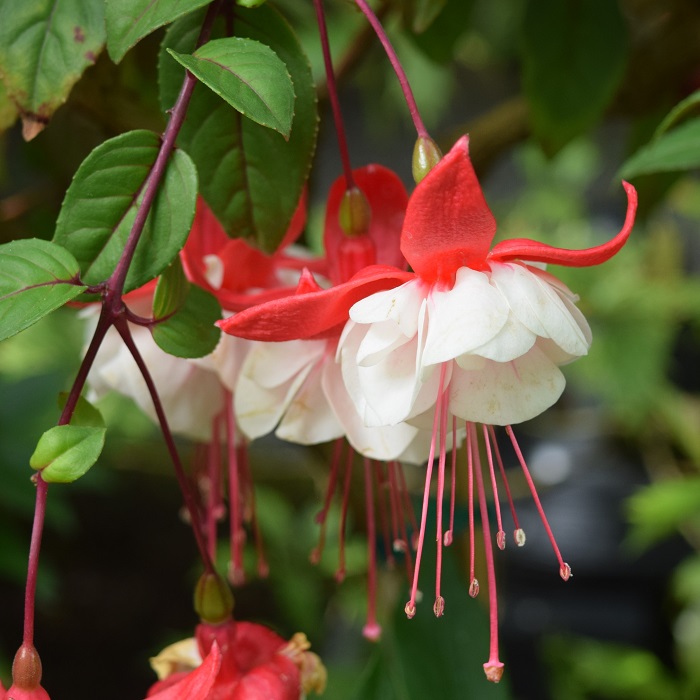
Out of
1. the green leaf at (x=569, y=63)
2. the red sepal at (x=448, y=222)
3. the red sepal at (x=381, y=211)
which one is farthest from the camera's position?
the green leaf at (x=569, y=63)

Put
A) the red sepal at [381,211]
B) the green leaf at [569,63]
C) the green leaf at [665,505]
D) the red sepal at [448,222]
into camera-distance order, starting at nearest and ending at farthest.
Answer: the red sepal at [448,222] < the red sepal at [381,211] < the green leaf at [569,63] < the green leaf at [665,505]

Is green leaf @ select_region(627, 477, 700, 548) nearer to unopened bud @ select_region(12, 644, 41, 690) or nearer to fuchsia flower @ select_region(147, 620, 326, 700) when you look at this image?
fuchsia flower @ select_region(147, 620, 326, 700)

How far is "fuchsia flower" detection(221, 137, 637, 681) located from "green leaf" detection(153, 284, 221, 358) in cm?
4

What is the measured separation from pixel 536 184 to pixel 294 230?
1.96 metres

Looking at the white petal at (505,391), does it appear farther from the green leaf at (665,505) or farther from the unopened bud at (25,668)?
the green leaf at (665,505)

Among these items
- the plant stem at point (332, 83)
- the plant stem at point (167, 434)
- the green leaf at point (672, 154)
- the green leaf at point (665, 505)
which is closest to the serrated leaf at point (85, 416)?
the plant stem at point (167, 434)

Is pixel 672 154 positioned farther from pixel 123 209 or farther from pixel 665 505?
pixel 665 505

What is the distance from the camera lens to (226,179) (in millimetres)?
339

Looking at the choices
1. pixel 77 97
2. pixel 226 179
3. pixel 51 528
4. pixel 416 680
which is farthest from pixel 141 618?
pixel 226 179

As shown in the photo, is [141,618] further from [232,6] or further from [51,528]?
[232,6]

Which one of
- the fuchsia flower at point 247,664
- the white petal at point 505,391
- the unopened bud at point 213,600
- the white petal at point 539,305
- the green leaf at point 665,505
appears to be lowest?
the green leaf at point 665,505

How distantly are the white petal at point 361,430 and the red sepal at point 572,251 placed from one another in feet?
0.26

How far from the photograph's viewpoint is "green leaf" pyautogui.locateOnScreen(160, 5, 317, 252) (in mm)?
331

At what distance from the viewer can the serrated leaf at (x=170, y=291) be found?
29cm
